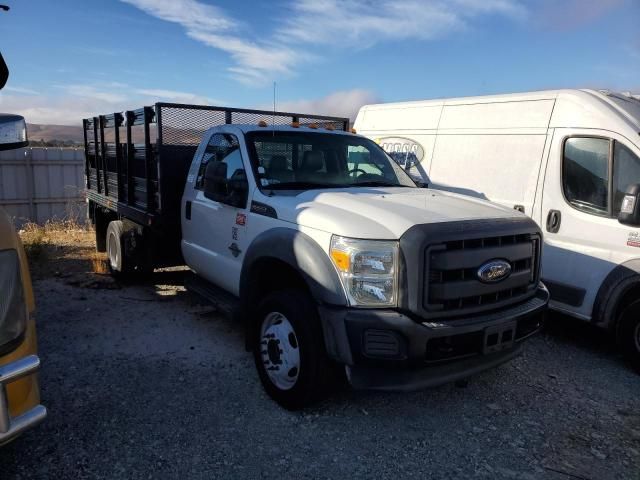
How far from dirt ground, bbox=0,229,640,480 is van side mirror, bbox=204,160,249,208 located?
4.73 ft

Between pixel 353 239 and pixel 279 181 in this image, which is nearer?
pixel 353 239

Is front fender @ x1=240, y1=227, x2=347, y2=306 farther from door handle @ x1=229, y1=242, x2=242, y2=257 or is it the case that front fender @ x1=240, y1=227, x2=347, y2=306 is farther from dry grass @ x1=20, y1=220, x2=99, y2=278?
dry grass @ x1=20, y1=220, x2=99, y2=278

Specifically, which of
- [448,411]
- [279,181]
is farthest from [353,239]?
[448,411]

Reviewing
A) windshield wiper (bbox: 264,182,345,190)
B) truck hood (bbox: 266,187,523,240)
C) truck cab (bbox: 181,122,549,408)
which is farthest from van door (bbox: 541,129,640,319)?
windshield wiper (bbox: 264,182,345,190)

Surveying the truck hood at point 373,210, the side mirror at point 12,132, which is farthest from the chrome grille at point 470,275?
the side mirror at point 12,132

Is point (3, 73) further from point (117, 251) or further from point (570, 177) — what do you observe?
point (570, 177)

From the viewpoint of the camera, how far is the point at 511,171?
17.9ft

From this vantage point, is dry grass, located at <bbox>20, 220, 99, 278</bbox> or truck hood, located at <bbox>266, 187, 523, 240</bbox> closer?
truck hood, located at <bbox>266, 187, 523, 240</bbox>

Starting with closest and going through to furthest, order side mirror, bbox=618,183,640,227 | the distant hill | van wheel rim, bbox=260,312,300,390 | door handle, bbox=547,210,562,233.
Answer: van wheel rim, bbox=260,312,300,390
side mirror, bbox=618,183,640,227
door handle, bbox=547,210,562,233
the distant hill

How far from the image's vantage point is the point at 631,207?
425 centimetres

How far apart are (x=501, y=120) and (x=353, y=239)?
345 cm

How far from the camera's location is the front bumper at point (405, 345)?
2947 millimetres

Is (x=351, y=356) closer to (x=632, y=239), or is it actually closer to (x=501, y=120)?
(x=632, y=239)

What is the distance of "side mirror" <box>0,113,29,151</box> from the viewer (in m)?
2.21
